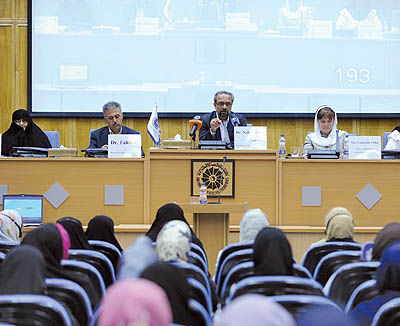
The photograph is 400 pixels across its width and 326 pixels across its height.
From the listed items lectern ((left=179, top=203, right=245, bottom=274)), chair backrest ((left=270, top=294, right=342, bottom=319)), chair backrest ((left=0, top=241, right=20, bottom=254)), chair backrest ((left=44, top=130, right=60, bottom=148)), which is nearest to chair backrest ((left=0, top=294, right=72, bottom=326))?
chair backrest ((left=270, top=294, right=342, bottom=319))

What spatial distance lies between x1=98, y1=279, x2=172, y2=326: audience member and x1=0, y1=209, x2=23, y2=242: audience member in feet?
6.42

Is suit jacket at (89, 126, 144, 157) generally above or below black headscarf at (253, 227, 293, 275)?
above

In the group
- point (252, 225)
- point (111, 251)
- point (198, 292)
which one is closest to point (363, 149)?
point (252, 225)

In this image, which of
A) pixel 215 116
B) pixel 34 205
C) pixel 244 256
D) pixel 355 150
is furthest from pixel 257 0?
pixel 244 256

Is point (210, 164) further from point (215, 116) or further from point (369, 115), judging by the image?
point (369, 115)

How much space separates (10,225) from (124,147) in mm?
1270

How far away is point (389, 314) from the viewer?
1841mm

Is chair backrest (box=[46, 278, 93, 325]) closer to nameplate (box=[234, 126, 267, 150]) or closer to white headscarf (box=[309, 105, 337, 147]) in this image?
nameplate (box=[234, 126, 267, 150])

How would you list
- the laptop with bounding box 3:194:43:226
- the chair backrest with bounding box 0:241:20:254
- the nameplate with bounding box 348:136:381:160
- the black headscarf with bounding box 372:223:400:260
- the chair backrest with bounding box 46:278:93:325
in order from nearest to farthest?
the chair backrest with bounding box 46:278:93:325
the black headscarf with bounding box 372:223:400:260
the chair backrest with bounding box 0:241:20:254
the laptop with bounding box 3:194:43:226
the nameplate with bounding box 348:136:381:160

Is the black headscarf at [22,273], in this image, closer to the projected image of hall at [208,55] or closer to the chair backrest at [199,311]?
the chair backrest at [199,311]

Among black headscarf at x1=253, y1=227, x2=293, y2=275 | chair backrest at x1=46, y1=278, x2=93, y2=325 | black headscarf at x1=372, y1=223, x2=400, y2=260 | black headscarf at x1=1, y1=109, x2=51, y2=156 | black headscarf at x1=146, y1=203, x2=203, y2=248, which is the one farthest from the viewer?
black headscarf at x1=1, y1=109, x2=51, y2=156

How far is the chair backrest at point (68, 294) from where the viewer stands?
2.06 m

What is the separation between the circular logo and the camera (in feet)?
14.0

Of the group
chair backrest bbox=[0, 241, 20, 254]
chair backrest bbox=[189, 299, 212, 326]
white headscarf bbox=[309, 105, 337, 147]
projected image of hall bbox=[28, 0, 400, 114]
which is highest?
projected image of hall bbox=[28, 0, 400, 114]
